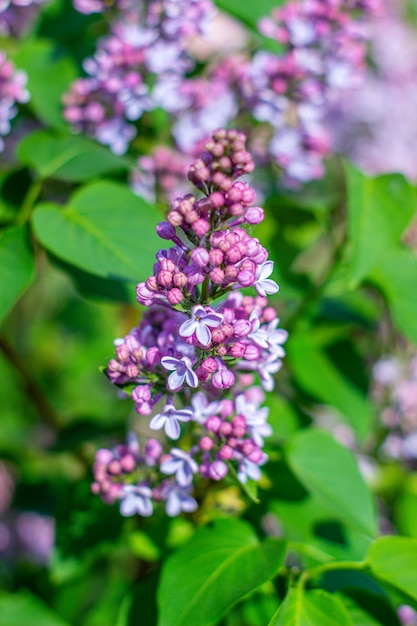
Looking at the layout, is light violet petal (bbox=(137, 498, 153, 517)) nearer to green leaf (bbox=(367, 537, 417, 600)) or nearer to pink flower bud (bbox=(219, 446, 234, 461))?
pink flower bud (bbox=(219, 446, 234, 461))

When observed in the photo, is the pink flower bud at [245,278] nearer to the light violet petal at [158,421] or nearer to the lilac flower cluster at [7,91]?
the light violet petal at [158,421]

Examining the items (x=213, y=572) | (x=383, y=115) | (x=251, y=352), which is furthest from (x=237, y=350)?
(x=383, y=115)

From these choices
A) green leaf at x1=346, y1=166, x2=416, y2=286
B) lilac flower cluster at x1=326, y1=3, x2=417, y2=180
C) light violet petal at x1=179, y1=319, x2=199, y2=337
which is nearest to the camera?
light violet petal at x1=179, y1=319, x2=199, y2=337

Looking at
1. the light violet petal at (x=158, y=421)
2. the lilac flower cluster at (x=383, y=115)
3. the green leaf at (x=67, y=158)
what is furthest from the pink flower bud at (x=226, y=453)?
the lilac flower cluster at (x=383, y=115)

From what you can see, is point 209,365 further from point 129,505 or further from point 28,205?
point 28,205

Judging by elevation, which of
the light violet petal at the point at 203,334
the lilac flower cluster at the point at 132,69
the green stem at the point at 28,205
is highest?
the light violet petal at the point at 203,334

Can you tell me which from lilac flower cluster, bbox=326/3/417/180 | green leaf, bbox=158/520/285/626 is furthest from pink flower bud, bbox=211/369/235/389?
lilac flower cluster, bbox=326/3/417/180
